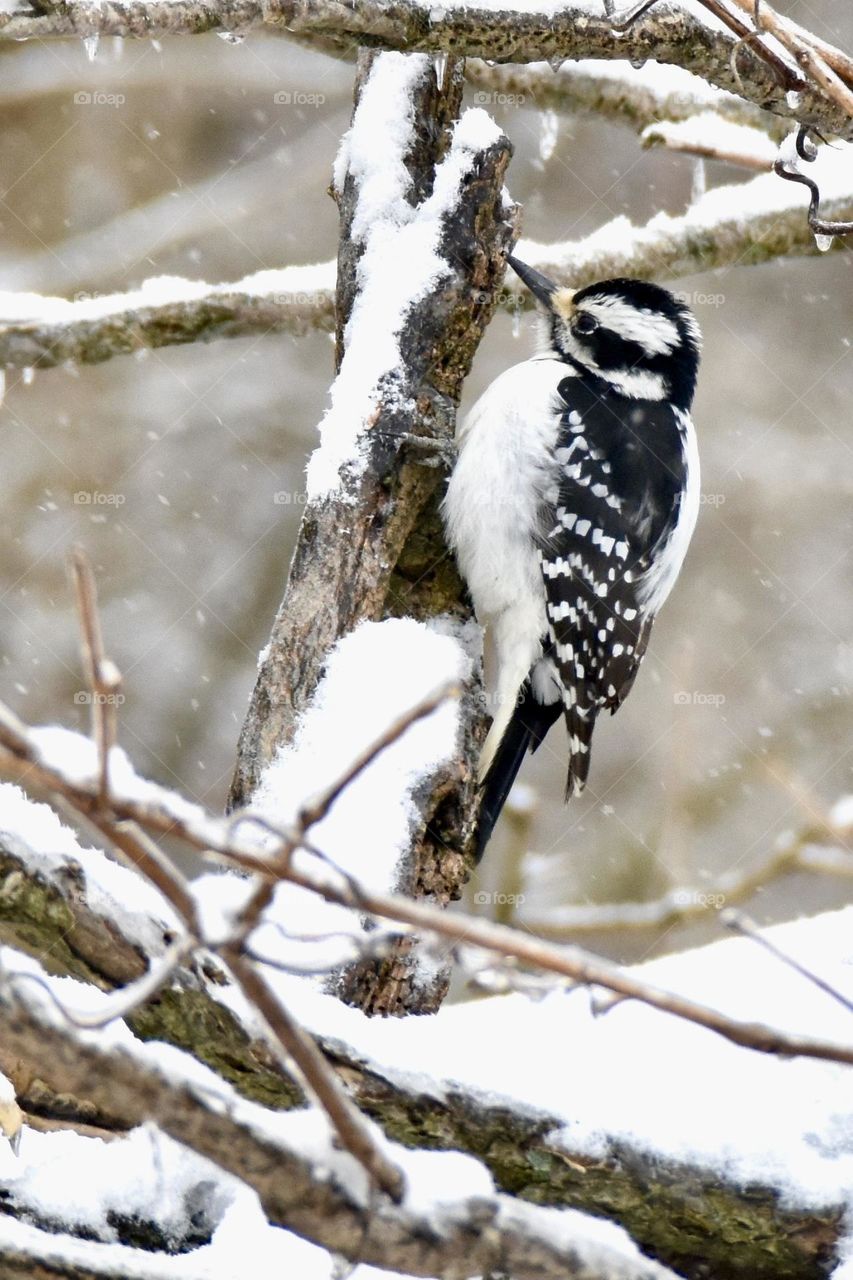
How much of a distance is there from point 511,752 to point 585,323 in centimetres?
140

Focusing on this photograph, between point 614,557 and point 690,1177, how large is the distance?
2.25 m

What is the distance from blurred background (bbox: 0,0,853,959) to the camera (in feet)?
22.5

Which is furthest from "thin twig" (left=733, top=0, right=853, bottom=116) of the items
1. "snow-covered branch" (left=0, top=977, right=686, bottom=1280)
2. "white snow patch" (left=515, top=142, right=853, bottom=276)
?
"snow-covered branch" (left=0, top=977, right=686, bottom=1280)

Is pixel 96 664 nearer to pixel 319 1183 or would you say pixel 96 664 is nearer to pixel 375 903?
pixel 375 903

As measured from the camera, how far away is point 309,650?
3096 millimetres

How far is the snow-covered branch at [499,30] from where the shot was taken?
2332 mm

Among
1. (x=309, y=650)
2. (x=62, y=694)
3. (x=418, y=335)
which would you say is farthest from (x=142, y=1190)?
(x=62, y=694)

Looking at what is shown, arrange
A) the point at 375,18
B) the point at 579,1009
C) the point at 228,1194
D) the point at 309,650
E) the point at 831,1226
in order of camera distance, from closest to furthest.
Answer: the point at 831,1226 < the point at 228,1194 < the point at 579,1009 < the point at 375,18 < the point at 309,650

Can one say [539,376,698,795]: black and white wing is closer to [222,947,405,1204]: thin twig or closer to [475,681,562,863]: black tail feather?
[475,681,562,863]: black tail feather

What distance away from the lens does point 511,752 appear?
388 cm

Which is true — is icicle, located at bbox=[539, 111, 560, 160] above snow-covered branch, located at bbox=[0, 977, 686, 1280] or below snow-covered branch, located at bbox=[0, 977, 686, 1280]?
above

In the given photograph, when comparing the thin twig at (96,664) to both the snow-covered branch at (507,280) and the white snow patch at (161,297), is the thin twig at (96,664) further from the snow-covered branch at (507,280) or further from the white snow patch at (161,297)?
the white snow patch at (161,297)

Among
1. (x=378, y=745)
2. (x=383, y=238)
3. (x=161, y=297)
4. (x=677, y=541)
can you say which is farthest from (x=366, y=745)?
(x=161, y=297)

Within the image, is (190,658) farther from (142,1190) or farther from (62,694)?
(142,1190)
